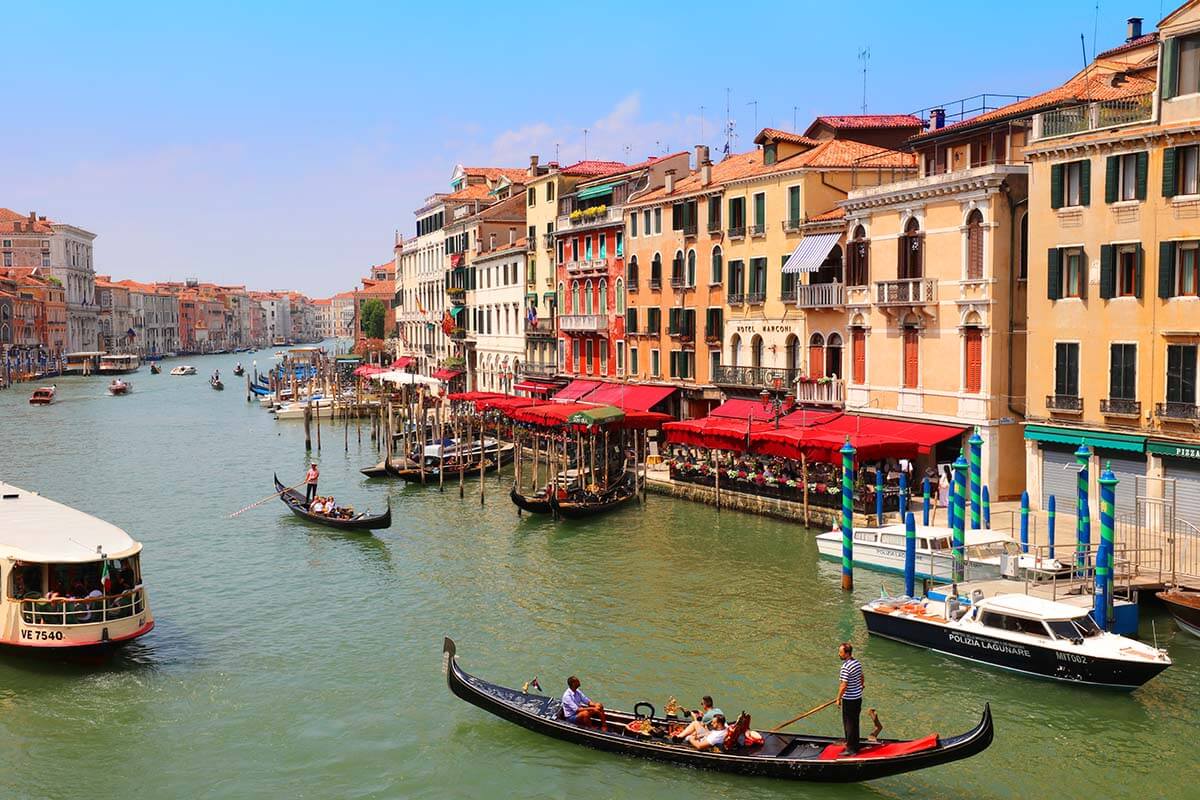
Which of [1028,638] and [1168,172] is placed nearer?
[1028,638]

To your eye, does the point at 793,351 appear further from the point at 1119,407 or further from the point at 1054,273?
the point at 1119,407

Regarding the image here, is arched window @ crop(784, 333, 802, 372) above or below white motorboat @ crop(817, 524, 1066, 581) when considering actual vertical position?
above

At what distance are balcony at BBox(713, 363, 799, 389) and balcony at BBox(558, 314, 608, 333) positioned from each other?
7783 millimetres

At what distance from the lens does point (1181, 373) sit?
22.8m

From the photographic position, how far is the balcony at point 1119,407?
23.5 m

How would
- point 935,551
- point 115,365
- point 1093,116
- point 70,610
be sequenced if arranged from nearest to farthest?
1. point 70,610
2. point 935,551
3. point 1093,116
4. point 115,365

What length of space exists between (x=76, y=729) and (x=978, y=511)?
56.9ft

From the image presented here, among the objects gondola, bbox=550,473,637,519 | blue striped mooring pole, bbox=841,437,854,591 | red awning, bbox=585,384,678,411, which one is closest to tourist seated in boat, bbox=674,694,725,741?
blue striped mooring pole, bbox=841,437,854,591

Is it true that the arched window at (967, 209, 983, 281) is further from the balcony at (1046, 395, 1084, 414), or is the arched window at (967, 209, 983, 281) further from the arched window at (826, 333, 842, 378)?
the arched window at (826, 333, 842, 378)

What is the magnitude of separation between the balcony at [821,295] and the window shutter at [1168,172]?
33.4 ft

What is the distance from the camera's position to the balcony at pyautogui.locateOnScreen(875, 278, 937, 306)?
28.7m

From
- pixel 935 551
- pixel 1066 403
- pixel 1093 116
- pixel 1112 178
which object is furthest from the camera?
pixel 1066 403

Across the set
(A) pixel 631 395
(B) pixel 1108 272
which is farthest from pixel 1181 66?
(A) pixel 631 395

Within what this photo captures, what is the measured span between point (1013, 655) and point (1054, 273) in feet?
34.8
